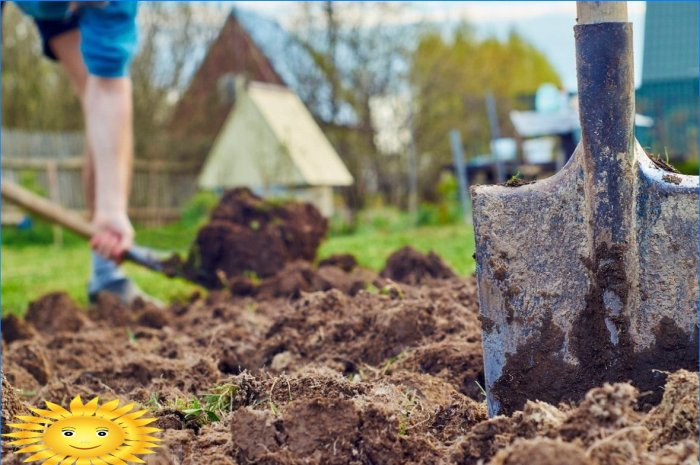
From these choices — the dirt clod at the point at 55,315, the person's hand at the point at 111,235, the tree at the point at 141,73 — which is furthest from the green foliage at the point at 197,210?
the dirt clod at the point at 55,315

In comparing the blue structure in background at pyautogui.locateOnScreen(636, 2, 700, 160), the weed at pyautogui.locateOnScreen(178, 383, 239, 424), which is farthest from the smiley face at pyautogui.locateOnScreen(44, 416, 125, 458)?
the blue structure in background at pyautogui.locateOnScreen(636, 2, 700, 160)

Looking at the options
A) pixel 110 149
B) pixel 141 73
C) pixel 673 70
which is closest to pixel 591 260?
pixel 110 149

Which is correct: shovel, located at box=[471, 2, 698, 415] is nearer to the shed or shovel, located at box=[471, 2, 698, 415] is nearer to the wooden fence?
the shed

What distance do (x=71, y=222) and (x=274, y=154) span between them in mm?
6699

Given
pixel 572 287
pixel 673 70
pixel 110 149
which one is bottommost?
pixel 572 287

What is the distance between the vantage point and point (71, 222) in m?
5.07

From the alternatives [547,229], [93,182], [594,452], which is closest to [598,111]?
[547,229]

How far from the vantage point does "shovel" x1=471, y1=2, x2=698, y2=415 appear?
1914 millimetres

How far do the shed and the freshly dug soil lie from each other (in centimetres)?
707

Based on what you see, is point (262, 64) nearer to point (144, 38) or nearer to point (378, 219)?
point (144, 38)

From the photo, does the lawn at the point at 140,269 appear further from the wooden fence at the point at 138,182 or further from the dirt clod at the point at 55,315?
the wooden fence at the point at 138,182

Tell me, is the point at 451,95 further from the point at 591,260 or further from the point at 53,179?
the point at 591,260

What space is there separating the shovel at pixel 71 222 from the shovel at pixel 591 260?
134 inches

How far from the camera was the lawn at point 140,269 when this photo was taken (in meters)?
5.91
